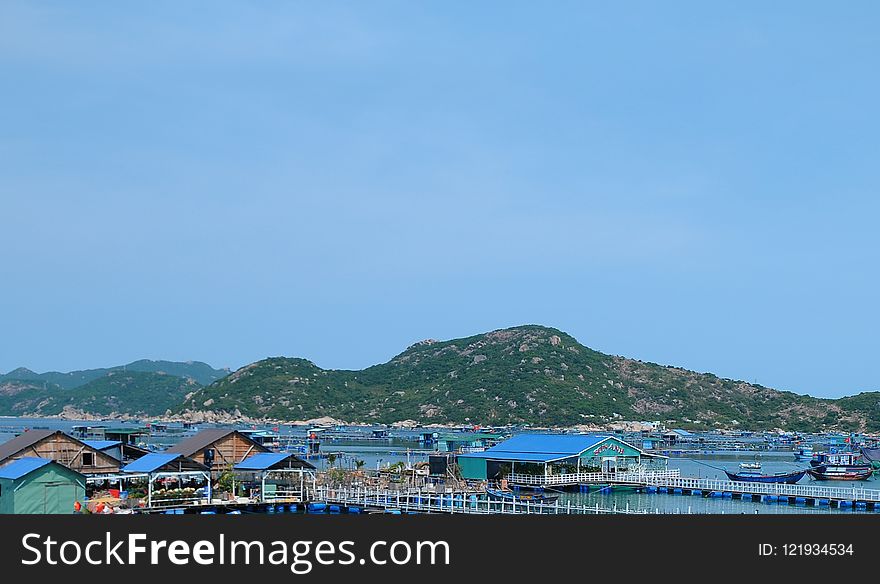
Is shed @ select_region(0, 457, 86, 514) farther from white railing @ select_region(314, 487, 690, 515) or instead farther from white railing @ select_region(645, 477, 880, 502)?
white railing @ select_region(645, 477, 880, 502)

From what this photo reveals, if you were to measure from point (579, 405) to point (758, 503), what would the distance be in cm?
13589

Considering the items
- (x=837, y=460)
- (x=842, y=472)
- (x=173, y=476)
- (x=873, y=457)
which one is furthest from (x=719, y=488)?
(x=873, y=457)

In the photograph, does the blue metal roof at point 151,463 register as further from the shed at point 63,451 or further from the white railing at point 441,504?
the white railing at point 441,504

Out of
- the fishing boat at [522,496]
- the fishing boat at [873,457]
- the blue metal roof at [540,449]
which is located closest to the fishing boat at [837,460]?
the fishing boat at [873,457]

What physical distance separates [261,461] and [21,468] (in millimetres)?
13500

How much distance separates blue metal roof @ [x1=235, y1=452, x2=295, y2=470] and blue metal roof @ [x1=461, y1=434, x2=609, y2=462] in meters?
15.2

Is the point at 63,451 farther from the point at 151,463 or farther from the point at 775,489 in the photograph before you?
the point at 775,489

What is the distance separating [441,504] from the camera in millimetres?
46188

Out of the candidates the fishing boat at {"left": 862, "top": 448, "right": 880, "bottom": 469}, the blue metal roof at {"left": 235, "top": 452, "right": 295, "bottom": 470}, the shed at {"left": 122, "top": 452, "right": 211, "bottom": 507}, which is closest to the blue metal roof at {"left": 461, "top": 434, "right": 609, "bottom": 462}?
the blue metal roof at {"left": 235, "top": 452, "right": 295, "bottom": 470}

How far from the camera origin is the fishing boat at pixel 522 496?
50.5m

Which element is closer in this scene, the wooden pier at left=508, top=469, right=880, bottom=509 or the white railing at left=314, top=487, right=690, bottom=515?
the white railing at left=314, top=487, right=690, bottom=515

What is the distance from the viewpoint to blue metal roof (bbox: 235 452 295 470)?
48750mm

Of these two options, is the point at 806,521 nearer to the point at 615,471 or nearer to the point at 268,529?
the point at 268,529

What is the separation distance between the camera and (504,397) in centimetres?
19888
